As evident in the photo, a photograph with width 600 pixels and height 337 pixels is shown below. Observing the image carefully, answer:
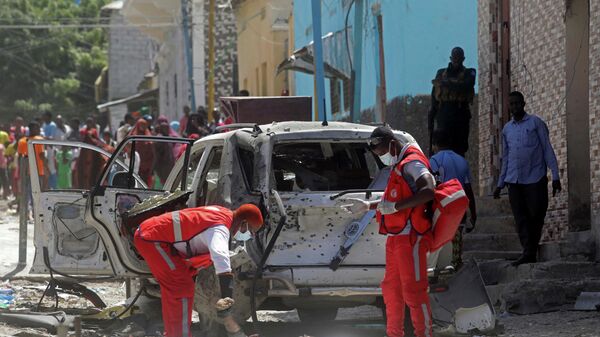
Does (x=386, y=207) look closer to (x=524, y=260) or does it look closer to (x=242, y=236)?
(x=242, y=236)

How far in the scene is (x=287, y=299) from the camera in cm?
994

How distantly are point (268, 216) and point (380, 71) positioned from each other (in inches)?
414

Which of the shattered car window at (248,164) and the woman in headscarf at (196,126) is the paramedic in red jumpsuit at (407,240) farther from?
the woman in headscarf at (196,126)

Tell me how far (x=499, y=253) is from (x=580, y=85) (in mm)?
1976

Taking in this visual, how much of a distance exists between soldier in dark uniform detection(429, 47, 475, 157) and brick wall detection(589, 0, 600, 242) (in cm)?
174

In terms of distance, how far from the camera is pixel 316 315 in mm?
11422

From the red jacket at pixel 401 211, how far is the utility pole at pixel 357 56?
38.3 feet

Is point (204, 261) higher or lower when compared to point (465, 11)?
lower

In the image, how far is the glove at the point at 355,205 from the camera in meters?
9.29

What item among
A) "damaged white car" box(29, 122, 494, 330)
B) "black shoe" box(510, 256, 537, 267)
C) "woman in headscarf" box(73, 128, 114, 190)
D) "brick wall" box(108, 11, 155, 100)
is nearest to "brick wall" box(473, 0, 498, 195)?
"black shoe" box(510, 256, 537, 267)

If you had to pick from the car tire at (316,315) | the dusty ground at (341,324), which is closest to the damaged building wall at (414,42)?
the dusty ground at (341,324)

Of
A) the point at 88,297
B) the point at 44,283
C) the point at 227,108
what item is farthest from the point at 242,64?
the point at 88,297

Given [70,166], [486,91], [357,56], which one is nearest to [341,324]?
[486,91]

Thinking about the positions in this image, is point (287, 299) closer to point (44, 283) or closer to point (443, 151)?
point (443, 151)
